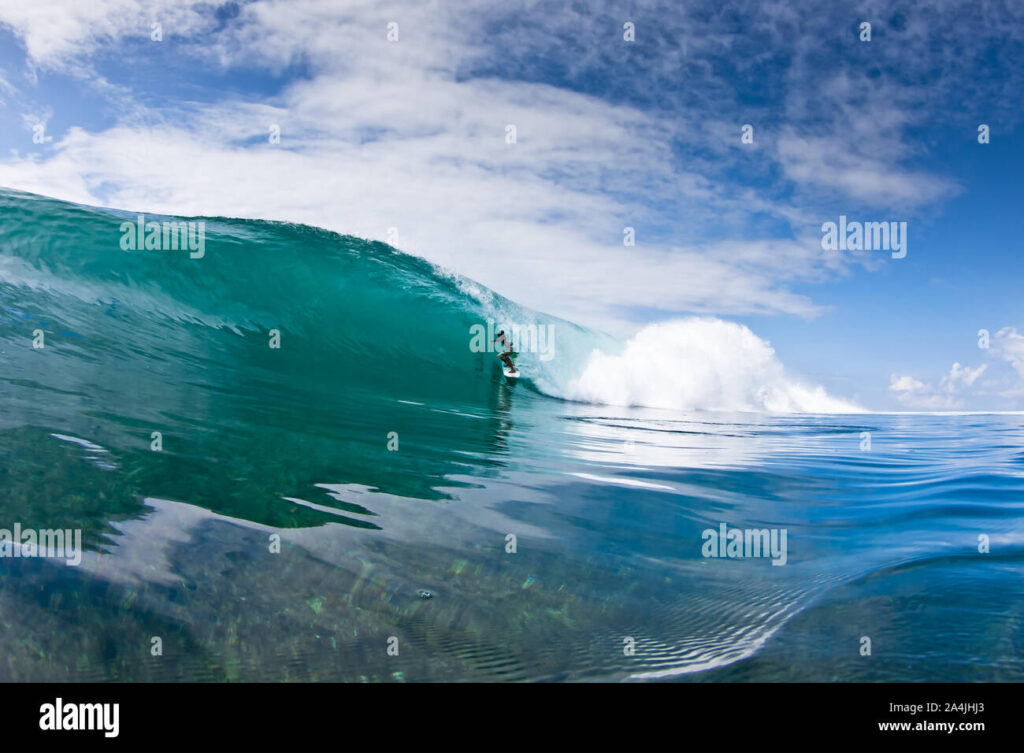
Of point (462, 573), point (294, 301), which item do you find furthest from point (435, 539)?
point (294, 301)

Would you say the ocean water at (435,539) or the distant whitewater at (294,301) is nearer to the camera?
the ocean water at (435,539)

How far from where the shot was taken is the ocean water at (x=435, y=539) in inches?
92.0

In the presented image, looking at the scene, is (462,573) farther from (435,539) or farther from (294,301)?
(294,301)

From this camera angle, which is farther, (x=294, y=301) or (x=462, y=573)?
(x=294, y=301)

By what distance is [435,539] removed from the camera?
11.3 feet

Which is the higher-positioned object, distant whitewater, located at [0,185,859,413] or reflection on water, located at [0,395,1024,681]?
distant whitewater, located at [0,185,859,413]

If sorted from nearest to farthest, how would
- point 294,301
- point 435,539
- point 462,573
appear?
point 462,573, point 435,539, point 294,301

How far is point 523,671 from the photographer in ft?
7.34

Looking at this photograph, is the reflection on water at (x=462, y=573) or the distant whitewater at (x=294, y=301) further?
the distant whitewater at (x=294, y=301)

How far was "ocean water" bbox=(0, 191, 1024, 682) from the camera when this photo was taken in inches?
92.0

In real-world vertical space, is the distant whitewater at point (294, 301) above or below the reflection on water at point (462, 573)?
above
